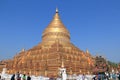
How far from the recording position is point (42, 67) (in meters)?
44.7

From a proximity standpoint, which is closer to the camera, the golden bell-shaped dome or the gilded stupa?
the gilded stupa

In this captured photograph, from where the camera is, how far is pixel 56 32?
Answer: 54375 mm

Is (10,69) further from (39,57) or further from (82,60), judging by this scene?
(82,60)

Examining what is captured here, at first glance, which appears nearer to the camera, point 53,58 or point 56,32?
point 53,58

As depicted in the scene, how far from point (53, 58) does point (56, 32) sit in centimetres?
1087

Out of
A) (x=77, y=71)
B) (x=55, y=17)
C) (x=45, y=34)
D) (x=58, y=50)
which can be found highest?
(x=55, y=17)

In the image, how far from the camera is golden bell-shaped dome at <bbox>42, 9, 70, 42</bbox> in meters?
53.8

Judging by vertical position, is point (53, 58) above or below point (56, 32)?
below

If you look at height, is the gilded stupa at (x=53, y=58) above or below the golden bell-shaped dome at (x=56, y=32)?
below

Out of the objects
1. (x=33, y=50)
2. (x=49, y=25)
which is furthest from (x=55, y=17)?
(x=33, y=50)

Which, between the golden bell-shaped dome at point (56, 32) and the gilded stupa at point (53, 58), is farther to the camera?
the golden bell-shaped dome at point (56, 32)

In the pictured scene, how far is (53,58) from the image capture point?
4453cm

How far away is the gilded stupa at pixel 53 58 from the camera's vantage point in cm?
4406

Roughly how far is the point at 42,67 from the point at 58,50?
3.97 metres
